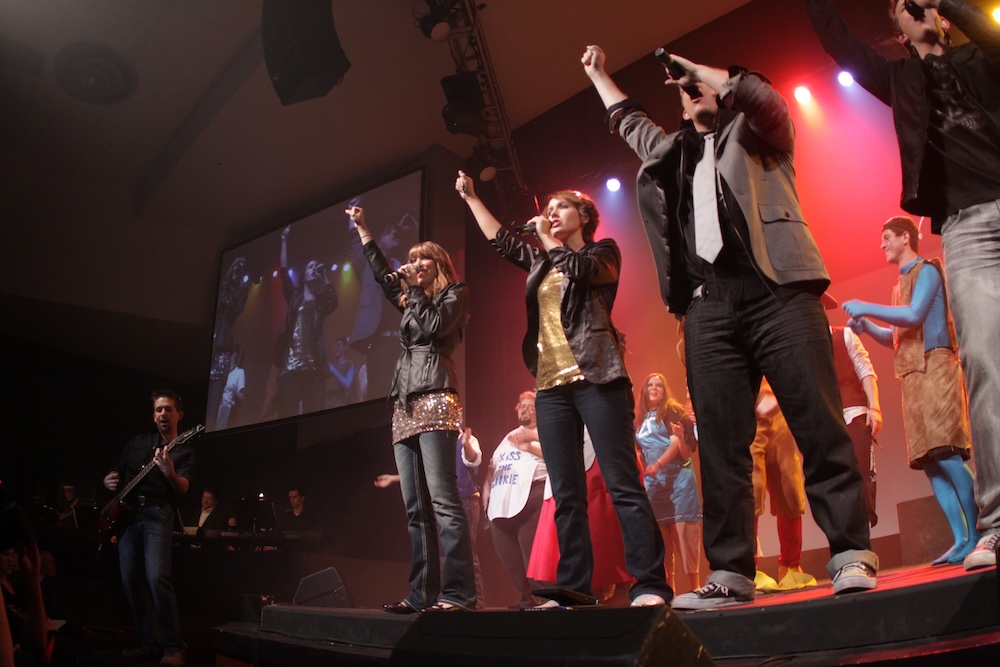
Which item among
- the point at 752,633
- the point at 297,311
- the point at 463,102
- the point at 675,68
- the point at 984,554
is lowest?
the point at 752,633

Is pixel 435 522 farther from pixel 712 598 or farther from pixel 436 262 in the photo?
pixel 712 598

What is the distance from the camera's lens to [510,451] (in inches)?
200

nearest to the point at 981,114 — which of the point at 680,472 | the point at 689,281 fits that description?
the point at 689,281

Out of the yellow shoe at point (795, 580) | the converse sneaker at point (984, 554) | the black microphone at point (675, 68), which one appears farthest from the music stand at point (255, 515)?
the converse sneaker at point (984, 554)

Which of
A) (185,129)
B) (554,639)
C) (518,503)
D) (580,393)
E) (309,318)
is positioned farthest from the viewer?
(185,129)

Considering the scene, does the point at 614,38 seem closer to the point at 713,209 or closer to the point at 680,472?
the point at 680,472

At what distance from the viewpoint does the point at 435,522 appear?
3.28 m

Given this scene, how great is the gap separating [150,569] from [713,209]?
11.9ft

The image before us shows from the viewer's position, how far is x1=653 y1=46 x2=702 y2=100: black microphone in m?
2.12

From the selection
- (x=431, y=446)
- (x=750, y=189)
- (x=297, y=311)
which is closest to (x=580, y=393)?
(x=431, y=446)

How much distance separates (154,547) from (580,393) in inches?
113

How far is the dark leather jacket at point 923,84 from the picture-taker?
79.1 inches

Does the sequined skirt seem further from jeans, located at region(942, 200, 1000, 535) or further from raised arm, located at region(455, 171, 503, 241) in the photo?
jeans, located at region(942, 200, 1000, 535)

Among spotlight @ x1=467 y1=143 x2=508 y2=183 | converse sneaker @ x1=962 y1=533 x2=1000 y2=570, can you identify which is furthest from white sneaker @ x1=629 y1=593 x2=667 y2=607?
spotlight @ x1=467 y1=143 x2=508 y2=183
